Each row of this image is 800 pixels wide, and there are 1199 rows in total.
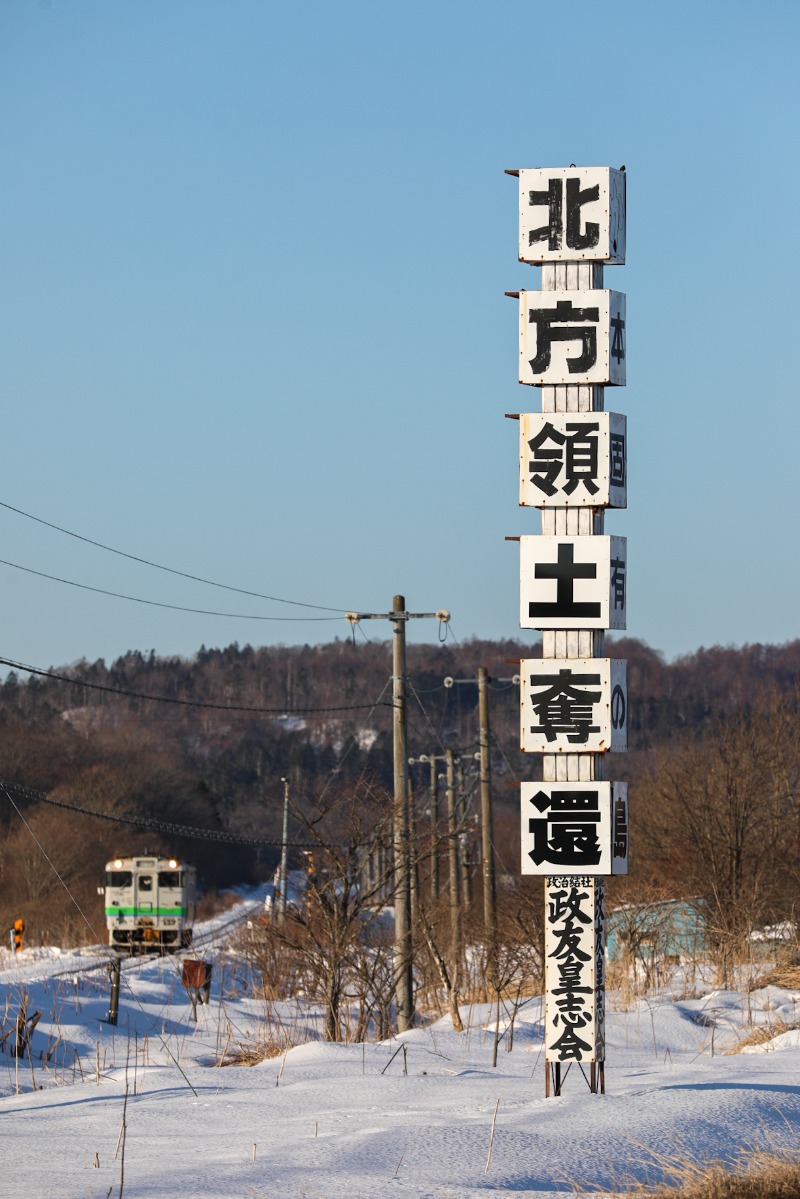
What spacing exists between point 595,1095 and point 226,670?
186 metres

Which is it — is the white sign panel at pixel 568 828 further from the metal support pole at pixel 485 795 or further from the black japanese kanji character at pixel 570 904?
the metal support pole at pixel 485 795

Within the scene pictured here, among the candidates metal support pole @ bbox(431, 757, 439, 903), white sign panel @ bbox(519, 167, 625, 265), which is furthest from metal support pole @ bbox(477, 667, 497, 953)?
white sign panel @ bbox(519, 167, 625, 265)

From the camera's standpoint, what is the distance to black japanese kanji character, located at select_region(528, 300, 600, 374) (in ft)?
35.2

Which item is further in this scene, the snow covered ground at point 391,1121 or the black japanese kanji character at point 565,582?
the black japanese kanji character at point 565,582

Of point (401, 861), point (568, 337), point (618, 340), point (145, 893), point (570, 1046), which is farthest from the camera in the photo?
point (145, 893)

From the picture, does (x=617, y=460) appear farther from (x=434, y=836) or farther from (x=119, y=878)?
(x=119, y=878)

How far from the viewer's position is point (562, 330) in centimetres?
1077

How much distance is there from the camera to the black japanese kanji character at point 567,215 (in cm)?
1083

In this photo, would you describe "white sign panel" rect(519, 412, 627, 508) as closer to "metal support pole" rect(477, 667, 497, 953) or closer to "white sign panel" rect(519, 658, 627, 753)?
"white sign panel" rect(519, 658, 627, 753)

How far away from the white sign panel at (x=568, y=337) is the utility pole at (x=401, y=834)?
8843mm

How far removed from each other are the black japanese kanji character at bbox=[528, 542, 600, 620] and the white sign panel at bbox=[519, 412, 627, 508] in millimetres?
386

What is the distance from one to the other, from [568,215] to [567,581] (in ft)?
8.78

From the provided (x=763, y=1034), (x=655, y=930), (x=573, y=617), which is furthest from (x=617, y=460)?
(x=655, y=930)

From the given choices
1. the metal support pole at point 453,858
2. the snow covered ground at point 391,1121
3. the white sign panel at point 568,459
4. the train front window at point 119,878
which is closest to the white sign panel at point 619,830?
the snow covered ground at point 391,1121
